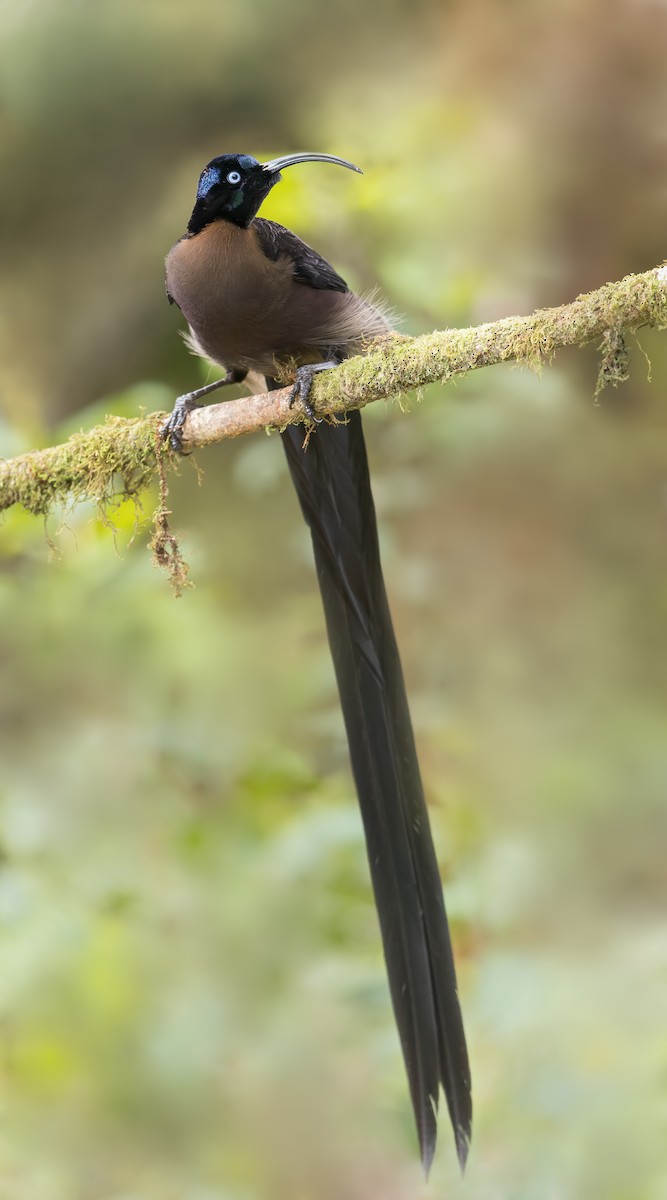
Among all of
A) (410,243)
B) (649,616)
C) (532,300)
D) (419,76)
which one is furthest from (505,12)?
(649,616)

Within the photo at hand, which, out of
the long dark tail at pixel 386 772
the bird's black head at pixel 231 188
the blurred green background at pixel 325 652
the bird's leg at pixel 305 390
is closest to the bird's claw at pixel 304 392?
the bird's leg at pixel 305 390

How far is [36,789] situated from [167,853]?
0.36 m

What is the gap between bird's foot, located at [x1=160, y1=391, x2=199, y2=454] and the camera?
1854 mm

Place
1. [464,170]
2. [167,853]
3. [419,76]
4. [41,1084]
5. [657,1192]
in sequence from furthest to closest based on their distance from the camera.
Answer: [419,76], [464,170], [167,853], [41,1084], [657,1192]

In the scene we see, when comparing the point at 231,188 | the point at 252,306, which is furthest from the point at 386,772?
the point at 231,188

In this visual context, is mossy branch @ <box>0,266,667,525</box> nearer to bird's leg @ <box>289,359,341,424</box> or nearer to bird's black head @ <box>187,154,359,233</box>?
bird's leg @ <box>289,359,341,424</box>

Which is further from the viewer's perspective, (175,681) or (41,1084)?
(175,681)

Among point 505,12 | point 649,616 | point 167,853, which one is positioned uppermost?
point 505,12

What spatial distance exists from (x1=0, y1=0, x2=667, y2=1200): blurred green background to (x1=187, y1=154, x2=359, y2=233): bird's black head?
0.63 meters

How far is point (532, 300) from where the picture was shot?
3.24m

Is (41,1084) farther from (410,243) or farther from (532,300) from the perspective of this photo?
(532,300)

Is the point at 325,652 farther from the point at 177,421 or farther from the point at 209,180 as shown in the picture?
the point at 209,180

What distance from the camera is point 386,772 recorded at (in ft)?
5.80

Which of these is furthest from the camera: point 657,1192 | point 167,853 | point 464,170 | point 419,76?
point 419,76
